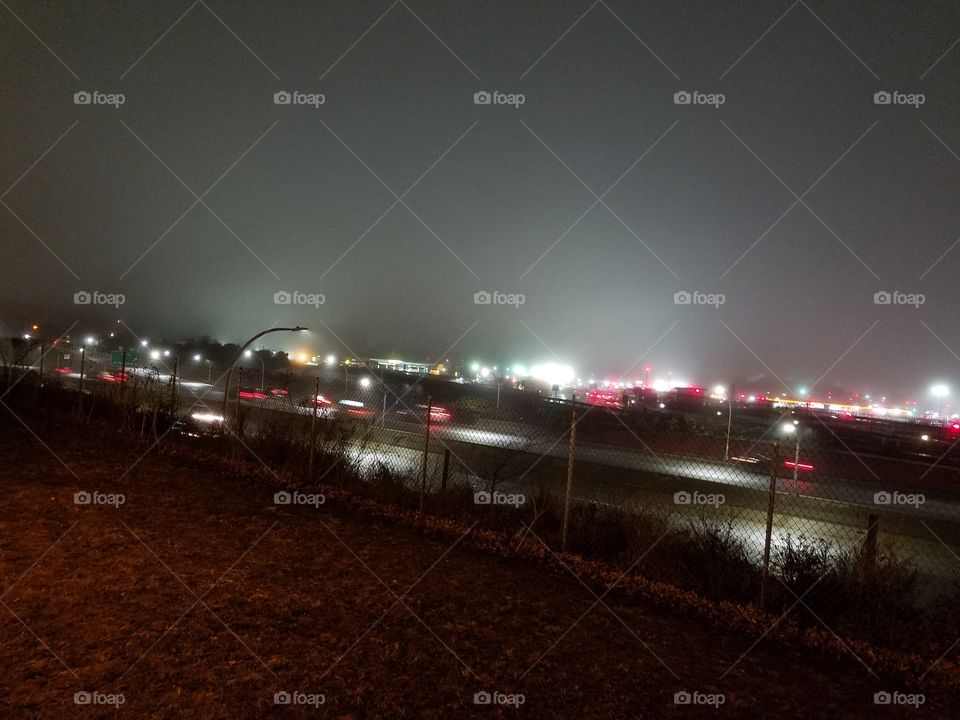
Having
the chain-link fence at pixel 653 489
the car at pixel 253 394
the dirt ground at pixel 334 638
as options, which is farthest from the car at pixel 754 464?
the car at pixel 253 394

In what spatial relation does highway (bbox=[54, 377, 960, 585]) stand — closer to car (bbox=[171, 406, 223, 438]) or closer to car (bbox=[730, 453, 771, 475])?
car (bbox=[730, 453, 771, 475])

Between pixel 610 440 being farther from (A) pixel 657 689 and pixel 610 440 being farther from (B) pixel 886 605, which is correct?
(A) pixel 657 689

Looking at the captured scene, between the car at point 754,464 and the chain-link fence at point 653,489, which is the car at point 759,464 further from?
the chain-link fence at point 653,489

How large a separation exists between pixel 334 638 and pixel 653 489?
9.95 metres

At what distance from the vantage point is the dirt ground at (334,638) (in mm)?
3559

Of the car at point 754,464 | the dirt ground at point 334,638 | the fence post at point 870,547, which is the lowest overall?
the dirt ground at point 334,638

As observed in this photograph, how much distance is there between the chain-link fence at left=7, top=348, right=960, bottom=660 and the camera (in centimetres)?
555

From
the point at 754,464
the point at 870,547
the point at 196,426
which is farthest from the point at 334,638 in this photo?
the point at 754,464

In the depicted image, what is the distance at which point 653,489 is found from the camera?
42.5ft

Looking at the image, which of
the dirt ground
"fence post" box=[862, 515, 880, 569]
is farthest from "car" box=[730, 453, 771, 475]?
the dirt ground

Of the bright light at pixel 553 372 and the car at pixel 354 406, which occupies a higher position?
the bright light at pixel 553 372

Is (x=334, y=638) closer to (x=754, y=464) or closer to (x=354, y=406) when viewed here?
(x=354, y=406)

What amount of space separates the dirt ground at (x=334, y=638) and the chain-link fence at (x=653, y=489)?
32.5 inches

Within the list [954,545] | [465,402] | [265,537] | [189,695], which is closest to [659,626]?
[189,695]
